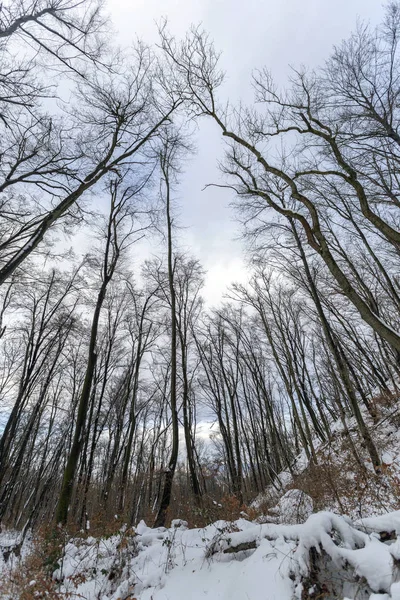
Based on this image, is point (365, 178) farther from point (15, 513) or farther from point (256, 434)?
point (15, 513)

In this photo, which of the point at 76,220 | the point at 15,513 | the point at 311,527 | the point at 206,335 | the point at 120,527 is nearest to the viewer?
the point at 311,527

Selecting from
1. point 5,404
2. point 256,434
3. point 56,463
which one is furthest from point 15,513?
point 256,434

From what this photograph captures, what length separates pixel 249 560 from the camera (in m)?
2.83

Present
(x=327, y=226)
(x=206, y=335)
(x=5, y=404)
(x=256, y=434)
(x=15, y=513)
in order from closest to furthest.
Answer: (x=327, y=226), (x=5, y=404), (x=206, y=335), (x=256, y=434), (x=15, y=513)

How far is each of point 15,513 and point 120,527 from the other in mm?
28342

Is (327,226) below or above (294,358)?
above

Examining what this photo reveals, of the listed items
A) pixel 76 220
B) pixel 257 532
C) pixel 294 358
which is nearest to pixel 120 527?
pixel 257 532

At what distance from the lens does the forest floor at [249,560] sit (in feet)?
6.44

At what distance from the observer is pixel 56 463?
62.5ft

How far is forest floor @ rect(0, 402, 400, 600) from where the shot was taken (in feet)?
6.44

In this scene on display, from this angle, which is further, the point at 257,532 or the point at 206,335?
the point at 206,335

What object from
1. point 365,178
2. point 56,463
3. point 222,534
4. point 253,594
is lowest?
point 253,594

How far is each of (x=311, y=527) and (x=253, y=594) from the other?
0.89m

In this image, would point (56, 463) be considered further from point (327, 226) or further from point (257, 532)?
point (327, 226)
